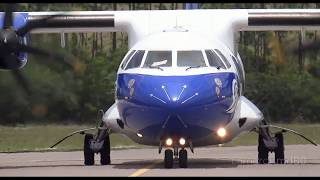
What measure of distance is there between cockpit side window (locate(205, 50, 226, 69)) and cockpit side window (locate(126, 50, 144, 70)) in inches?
52.0

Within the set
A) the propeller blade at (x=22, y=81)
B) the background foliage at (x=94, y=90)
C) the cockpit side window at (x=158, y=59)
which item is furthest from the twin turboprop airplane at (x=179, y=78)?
the background foliage at (x=94, y=90)

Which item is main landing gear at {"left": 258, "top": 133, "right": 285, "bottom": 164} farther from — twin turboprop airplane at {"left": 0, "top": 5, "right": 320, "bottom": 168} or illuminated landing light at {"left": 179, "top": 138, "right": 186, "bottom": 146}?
illuminated landing light at {"left": 179, "top": 138, "right": 186, "bottom": 146}

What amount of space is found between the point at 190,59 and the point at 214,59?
1.85 ft

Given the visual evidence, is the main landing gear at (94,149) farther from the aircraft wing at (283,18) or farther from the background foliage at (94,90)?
the aircraft wing at (283,18)

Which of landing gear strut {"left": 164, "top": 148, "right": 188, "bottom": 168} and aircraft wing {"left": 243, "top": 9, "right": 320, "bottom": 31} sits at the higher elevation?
aircraft wing {"left": 243, "top": 9, "right": 320, "bottom": 31}

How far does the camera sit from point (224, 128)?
17188 millimetres

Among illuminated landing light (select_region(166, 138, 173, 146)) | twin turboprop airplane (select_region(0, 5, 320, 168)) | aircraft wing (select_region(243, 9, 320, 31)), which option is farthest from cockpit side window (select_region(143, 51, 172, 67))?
aircraft wing (select_region(243, 9, 320, 31))

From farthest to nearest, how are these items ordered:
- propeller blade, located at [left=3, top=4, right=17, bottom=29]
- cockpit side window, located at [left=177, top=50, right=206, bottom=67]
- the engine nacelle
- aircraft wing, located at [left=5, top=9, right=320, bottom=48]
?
aircraft wing, located at [left=5, top=9, right=320, bottom=48] < the engine nacelle < propeller blade, located at [left=3, top=4, right=17, bottom=29] < cockpit side window, located at [left=177, top=50, right=206, bottom=67]

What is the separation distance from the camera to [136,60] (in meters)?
17.1

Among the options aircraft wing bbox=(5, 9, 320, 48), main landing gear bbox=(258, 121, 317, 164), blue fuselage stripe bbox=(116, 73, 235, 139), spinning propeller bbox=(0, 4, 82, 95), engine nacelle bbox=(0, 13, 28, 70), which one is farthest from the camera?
aircraft wing bbox=(5, 9, 320, 48)

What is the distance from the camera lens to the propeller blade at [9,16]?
17516mm

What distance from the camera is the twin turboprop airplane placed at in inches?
624

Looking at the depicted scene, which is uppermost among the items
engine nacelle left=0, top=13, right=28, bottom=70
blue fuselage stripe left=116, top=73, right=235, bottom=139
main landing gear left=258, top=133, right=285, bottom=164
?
engine nacelle left=0, top=13, right=28, bottom=70

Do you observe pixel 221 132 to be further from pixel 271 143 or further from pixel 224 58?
pixel 271 143
